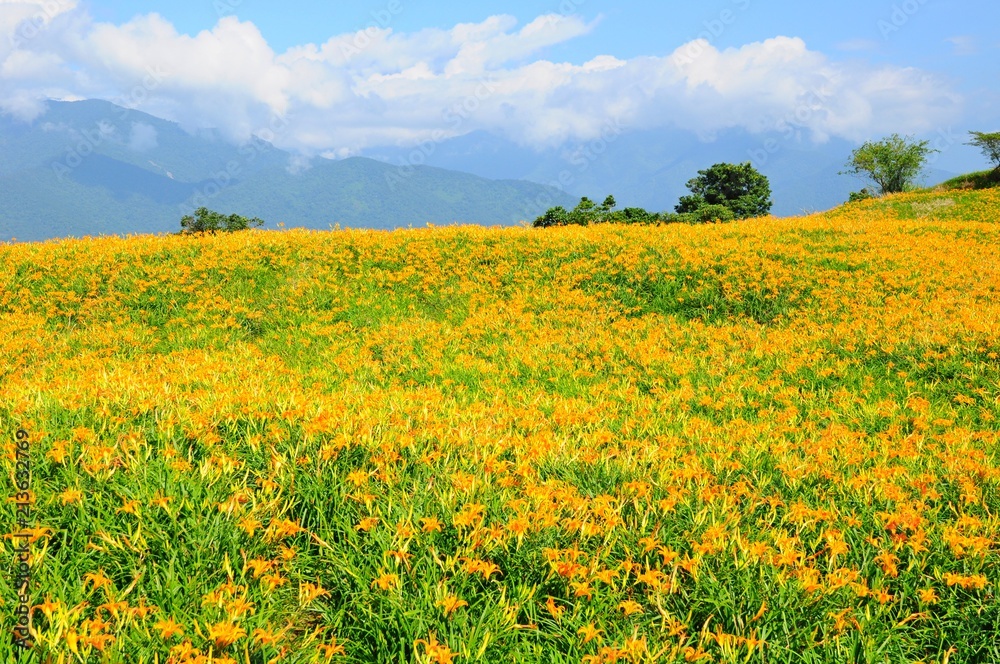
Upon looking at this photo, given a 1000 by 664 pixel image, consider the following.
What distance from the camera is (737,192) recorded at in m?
68.3

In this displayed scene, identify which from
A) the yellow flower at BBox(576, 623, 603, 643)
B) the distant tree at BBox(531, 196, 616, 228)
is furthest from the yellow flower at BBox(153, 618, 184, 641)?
the distant tree at BBox(531, 196, 616, 228)

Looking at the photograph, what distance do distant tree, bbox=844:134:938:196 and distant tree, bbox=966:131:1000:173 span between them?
19.2 m

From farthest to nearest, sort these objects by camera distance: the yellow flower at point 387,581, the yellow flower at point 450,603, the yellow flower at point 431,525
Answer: the yellow flower at point 431,525
the yellow flower at point 387,581
the yellow flower at point 450,603

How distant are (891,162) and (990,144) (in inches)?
912

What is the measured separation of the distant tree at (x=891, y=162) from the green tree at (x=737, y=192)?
10926 millimetres

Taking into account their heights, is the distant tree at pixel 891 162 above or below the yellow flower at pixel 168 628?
above

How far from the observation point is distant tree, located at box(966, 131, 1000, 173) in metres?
44.5

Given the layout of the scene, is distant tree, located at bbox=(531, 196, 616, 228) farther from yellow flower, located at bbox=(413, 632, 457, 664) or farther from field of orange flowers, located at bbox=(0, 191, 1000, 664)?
yellow flower, located at bbox=(413, 632, 457, 664)

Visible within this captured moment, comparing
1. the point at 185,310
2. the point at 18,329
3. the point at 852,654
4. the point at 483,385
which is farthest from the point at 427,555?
the point at 18,329

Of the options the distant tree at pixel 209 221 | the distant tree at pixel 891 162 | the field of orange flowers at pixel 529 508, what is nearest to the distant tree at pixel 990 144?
the distant tree at pixel 891 162

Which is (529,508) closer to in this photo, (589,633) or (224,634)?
(589,633)

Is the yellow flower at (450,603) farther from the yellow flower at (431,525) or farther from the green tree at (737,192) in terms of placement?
the green tree at (737,192)

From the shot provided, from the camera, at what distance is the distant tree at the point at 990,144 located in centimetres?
4447

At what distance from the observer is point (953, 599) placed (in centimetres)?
327
